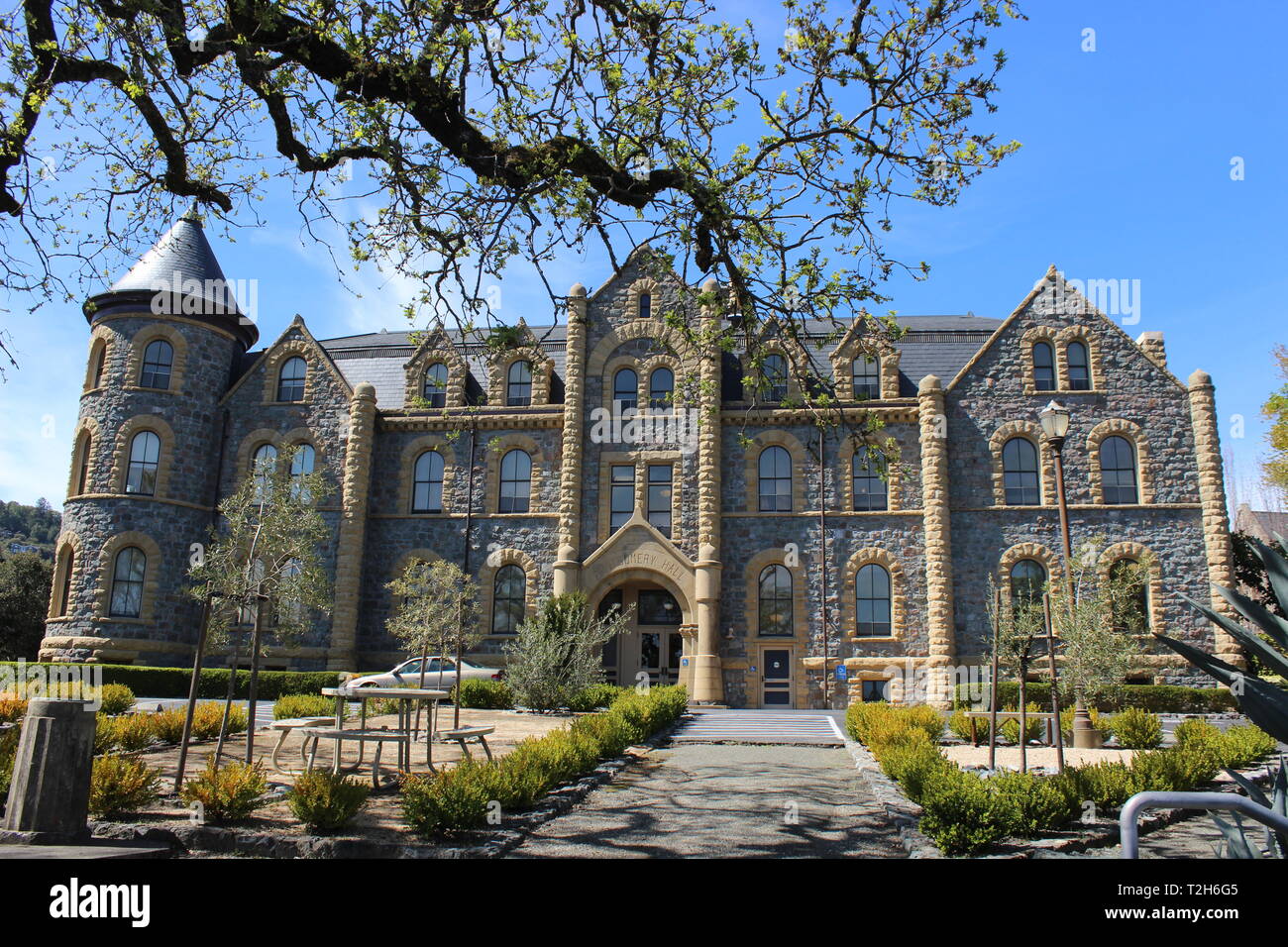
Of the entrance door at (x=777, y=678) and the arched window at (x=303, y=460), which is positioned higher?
the arched window at (x=303, y=460)

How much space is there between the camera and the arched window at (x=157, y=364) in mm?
30547

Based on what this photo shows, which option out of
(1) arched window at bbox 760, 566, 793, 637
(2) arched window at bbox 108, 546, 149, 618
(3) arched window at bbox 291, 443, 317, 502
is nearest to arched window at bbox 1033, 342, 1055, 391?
(1) arched window at bbox 760, 566, 793, 637

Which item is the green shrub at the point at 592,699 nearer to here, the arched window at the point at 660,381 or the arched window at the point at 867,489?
the arched window at the point at 867,489

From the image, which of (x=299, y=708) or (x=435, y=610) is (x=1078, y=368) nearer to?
(x=435, y=610)

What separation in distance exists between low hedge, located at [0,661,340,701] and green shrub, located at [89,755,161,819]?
1753cm

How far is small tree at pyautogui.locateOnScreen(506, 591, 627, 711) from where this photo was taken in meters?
21.6

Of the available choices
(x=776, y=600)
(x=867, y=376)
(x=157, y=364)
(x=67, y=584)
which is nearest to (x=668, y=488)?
(x=776, y=600)

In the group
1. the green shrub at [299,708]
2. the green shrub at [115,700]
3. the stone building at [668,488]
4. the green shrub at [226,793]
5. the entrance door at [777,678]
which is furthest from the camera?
the entrance door at [777,678]

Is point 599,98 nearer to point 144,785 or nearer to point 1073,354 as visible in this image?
point 144,785

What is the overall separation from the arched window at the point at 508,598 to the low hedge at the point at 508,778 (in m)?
14.3

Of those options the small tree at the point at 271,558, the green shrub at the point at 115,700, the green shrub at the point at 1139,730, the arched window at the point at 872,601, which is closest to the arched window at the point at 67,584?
the small tree at the point at 271,558

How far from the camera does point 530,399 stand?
31469 millimetres
